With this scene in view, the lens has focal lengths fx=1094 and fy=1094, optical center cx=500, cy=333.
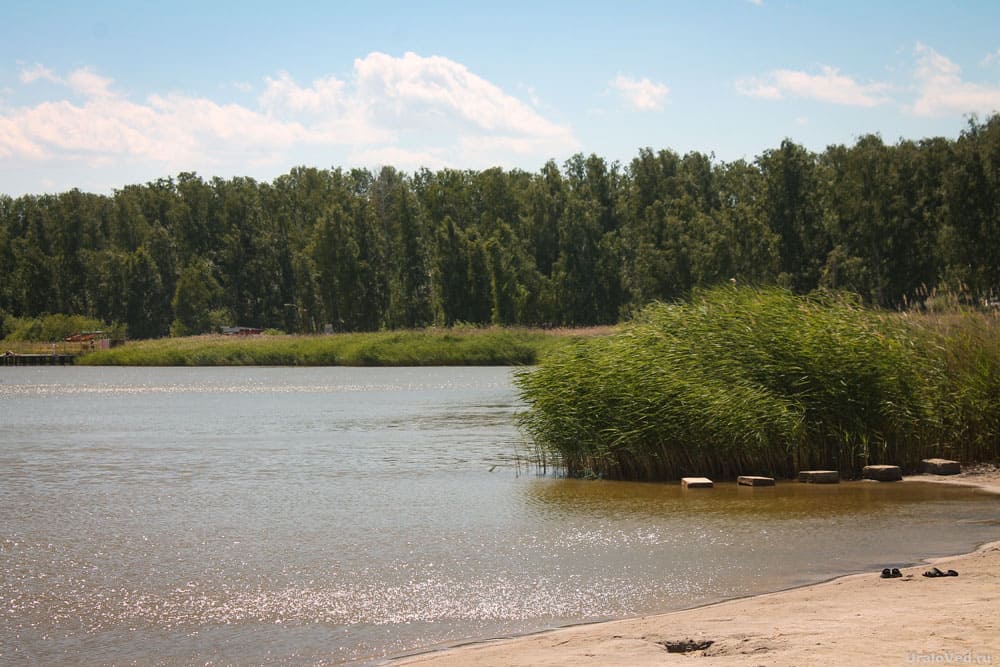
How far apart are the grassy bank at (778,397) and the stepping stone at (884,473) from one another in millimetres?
423

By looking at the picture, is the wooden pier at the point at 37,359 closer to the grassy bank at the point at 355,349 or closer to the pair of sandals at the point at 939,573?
the grassy bank at the point at 355,349

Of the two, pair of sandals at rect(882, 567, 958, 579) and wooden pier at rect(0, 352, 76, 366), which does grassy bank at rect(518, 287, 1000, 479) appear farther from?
wooden pier at rect(0, 352, 76, 366)

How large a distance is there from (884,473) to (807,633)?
10.4 metres

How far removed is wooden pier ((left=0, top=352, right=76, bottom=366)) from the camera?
9538 cm

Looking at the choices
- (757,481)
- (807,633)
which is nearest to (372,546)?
(757,481)

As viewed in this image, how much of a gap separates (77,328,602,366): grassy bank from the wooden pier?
5.63 m

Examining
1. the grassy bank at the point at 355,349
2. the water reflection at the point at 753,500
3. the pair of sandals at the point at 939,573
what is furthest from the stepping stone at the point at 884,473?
the grassy bank at the point at 355,349

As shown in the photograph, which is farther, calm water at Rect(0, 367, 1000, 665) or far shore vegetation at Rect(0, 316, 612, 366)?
far shore vegetation at Rect(0, 316, 612, 366)

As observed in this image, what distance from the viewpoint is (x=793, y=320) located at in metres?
19.3

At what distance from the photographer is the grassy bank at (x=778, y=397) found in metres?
18.3

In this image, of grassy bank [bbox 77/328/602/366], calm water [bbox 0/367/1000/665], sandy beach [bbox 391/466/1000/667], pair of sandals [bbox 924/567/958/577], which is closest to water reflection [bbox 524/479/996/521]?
calm water [bbox 0/367/1000/665]

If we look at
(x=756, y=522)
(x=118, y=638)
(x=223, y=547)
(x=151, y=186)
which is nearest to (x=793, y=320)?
(x=756, y=522)

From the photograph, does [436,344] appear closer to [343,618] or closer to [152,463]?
[152,463]

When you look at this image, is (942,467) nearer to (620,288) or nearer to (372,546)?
(372,546)
